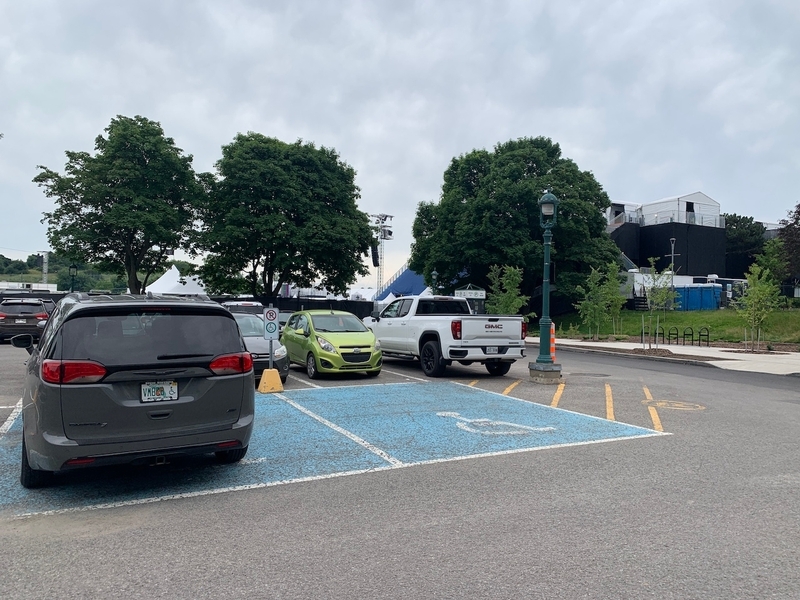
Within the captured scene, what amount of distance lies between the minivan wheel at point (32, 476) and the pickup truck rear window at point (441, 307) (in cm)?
1038

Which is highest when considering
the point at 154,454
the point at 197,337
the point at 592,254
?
the point at 592,254

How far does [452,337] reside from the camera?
13109 millimetres

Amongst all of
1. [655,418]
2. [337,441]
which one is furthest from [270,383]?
[655,418]

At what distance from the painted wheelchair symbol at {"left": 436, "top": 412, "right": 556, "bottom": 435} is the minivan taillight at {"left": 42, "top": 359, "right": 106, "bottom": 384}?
15.5 ft

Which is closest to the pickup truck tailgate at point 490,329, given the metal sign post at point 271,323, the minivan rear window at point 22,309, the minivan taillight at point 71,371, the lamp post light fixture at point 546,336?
the lamp post light fixture at point 546,336

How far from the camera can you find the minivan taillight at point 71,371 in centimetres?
473

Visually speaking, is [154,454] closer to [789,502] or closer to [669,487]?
[669,487]

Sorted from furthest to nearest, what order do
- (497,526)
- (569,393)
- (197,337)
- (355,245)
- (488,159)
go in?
(488,159) < (355,245) < (569,393) < (197,337) < (497,526)

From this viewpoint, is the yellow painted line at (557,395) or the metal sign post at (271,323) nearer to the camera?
the yellow painted line at (557,395)

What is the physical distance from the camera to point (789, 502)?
511cm

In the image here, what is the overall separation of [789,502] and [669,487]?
37.4 inches

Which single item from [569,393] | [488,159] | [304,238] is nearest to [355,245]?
[304,238]

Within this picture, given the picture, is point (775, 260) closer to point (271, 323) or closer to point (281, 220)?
point (281, 220)

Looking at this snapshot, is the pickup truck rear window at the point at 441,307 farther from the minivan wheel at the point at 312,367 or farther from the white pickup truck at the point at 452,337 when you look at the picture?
the minivan wheel at the point at 312,367
